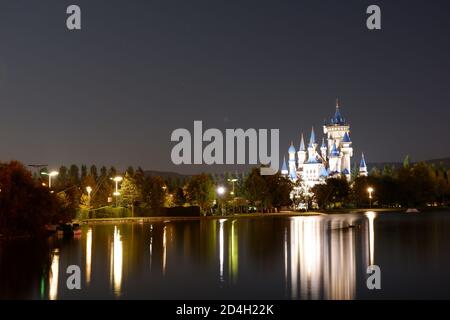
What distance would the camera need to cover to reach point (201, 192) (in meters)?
85.3

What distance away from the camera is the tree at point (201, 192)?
85562 millimetres

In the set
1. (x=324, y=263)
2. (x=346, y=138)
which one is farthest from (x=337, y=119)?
(x=324, y=263)

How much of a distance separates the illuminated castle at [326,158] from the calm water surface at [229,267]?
111348mm

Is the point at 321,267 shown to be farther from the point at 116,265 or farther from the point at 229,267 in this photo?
the point at 116,265

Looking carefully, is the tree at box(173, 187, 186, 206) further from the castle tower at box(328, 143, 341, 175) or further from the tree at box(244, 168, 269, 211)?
the castle tower at box(328, 143, 341, 175)

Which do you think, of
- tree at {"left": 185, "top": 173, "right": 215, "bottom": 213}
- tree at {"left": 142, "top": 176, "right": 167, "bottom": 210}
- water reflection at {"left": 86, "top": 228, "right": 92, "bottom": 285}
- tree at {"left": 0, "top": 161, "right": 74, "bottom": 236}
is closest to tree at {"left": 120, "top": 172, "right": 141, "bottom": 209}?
tree at {"left": 142, "top": 176, "right": 167, "bottom": 210}

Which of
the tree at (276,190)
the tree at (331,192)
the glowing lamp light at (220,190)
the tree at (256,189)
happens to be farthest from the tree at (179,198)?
the tree at (331,192)

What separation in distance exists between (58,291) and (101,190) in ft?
234

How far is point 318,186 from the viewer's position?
108m

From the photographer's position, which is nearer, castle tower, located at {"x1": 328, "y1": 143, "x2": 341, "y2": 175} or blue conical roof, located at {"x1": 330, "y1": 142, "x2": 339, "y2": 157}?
castle tower, located at {"x1": 328, "y1": 143, "x2": 341, "y2": 175}

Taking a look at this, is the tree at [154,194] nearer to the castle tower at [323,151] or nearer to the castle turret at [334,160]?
the castle turret at [334,160]

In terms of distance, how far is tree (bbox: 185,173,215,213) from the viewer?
8556cm

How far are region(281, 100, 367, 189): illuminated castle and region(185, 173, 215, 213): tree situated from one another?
200ft
